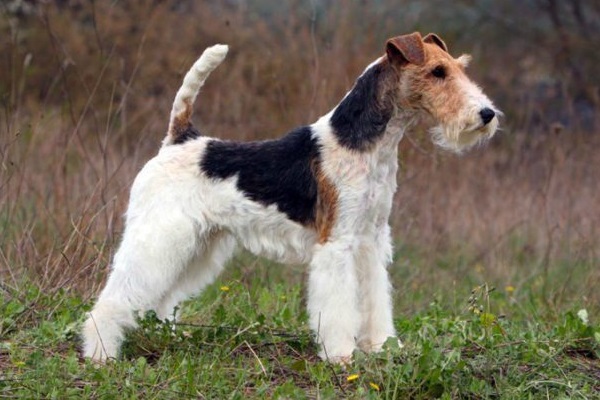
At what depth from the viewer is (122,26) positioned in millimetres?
12797

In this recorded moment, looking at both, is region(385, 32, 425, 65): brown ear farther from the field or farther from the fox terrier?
the field

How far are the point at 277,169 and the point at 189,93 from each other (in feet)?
2.36

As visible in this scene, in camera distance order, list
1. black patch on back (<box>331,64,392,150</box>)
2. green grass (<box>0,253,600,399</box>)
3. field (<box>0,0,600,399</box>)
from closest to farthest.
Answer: green grass (<box>0,253,600,399</box>) < field (<box>0,0,600,399</box>) < black patch on back (<box>331,64,392,150</box>)

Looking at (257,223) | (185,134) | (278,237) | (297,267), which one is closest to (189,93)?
(185,134)

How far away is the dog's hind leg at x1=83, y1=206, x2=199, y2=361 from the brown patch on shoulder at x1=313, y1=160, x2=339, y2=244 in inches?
27.1

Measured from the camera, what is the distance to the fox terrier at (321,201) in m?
5.41

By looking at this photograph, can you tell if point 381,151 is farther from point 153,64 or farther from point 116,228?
point 153,64

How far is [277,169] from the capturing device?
5.70 m

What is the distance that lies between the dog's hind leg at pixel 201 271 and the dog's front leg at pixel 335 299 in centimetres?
71

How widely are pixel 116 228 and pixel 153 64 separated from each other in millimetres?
5905

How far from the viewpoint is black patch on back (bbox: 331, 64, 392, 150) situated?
557 cm

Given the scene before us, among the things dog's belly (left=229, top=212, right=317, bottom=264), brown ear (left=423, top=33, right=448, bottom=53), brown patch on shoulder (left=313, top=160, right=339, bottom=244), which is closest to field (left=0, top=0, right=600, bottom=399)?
dog's belly (left=229, top=212, right=317, bottom=264)

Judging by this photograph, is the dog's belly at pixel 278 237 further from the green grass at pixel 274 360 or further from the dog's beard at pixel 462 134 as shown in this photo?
the dog's beard at pixel 462 134

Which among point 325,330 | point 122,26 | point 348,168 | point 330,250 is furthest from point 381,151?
point 122,26
